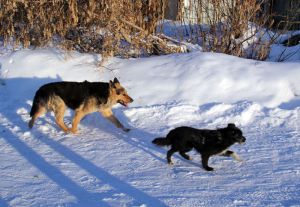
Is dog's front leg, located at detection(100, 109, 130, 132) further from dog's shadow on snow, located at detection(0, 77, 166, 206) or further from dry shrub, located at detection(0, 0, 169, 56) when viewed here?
dry shrub, located at detection(0, 0, 169, 56)

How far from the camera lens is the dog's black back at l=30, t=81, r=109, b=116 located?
8.35 meters

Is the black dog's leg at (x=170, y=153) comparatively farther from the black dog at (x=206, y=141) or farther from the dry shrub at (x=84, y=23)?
the dry shrub at (x=84, y=23)

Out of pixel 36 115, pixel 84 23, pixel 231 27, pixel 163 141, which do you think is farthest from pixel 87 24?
pixel 163 141

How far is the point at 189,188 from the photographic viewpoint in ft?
19.0

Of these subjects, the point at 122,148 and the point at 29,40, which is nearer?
the point at 122,148

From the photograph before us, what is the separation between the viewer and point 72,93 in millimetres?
8367

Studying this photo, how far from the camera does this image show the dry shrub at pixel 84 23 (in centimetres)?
1058

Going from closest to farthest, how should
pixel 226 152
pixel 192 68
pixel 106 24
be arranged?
pixel 226 152 < pixel 192 68 < pixel 106 24

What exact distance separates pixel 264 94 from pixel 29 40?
5.89 m

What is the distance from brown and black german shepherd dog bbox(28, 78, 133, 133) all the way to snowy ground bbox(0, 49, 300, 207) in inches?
11.2

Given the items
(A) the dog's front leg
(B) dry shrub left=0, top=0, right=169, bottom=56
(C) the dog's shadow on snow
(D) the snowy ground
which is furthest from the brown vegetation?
(A) the dog's front leg

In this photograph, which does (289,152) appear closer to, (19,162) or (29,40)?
(19,162)

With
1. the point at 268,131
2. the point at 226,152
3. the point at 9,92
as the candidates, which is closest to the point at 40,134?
the point at 9,92

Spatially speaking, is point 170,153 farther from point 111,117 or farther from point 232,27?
point 232,27
